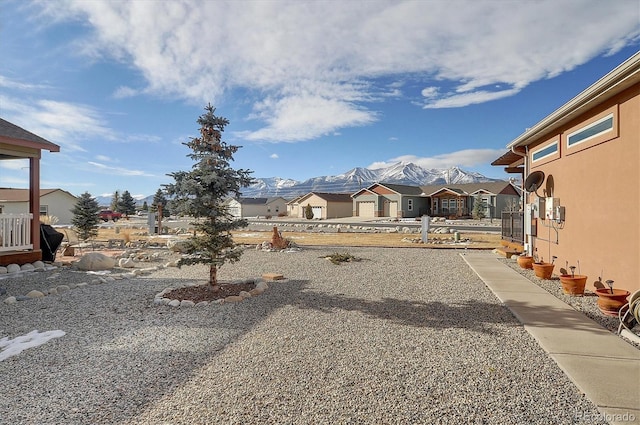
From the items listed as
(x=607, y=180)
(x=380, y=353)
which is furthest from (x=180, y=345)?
(x=607, y=180)

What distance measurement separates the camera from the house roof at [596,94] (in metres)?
4.87

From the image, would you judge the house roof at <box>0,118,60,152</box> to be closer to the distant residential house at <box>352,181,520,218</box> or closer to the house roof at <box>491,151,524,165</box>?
the house roof at <box>491,151,524,165</box>

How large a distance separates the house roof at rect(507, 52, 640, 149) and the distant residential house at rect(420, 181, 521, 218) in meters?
30.6

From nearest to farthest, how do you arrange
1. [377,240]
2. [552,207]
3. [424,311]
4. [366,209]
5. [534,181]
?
[424,311], [552,207], [534,181], [377,240], [366,209]

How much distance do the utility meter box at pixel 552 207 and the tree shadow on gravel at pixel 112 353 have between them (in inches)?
258

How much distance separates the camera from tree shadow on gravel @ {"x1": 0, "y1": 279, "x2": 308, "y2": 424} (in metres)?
2.87

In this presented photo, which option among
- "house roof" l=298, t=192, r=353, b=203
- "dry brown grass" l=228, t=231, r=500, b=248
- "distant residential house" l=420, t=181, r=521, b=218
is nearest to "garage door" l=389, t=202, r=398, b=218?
"distant residential house" l=420, t=181, r=521, b=218

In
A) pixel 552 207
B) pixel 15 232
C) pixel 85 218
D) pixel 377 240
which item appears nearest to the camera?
pixel 552 207

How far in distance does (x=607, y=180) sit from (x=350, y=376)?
5.85 metres

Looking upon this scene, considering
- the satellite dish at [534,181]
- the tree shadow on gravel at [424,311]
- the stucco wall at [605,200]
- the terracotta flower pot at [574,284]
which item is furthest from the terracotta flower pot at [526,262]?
the tree shadow on gravel at [424,311]

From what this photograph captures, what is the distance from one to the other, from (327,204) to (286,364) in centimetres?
4221

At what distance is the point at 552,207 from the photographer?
8.25 m

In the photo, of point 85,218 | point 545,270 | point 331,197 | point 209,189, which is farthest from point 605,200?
point 331,197

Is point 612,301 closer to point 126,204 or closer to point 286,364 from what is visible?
point 286,364
